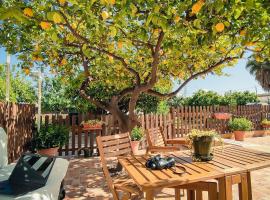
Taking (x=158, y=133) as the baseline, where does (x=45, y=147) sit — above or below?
below

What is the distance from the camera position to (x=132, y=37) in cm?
475

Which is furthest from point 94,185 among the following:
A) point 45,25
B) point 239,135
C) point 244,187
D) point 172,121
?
point 239,135

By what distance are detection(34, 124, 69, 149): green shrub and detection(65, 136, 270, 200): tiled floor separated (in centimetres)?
116

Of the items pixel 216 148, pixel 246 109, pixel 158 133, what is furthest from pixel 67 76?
pixel 246 109

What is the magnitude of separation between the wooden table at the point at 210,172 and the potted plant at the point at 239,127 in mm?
9275

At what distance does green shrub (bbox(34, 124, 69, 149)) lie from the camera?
25.1ft

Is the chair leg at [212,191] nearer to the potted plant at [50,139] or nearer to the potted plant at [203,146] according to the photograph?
the potted plant at [203,146]

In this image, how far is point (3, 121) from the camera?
6215mm

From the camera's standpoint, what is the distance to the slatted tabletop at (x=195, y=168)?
2.34 metres

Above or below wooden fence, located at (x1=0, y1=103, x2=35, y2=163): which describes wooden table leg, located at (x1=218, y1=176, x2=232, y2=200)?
below

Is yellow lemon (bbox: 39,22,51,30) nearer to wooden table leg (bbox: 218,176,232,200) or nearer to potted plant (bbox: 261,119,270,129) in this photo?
wooden table leg (bbox: 218,176,232,200)

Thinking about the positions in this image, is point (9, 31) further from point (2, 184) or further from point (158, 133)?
point (158, 133)

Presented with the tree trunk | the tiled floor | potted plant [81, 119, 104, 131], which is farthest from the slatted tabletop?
potted plant [81, 119, 104, 131]

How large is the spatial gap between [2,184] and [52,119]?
20.4 feet
